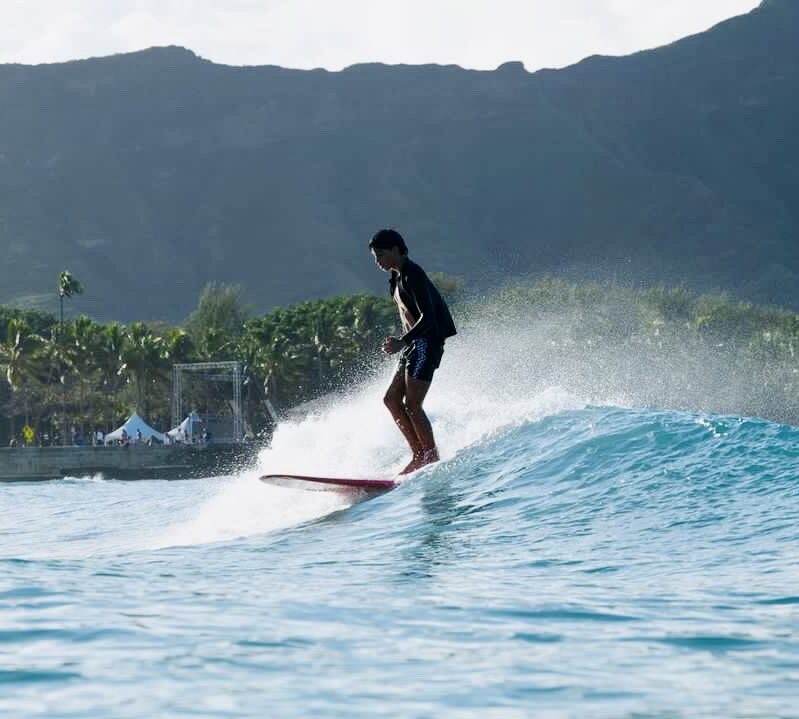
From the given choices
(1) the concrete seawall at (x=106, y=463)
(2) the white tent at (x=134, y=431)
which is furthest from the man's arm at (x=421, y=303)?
(2) the white tent at (x=134, y=431)

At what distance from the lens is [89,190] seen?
616 ft

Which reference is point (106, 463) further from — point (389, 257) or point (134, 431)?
point (389, 257)

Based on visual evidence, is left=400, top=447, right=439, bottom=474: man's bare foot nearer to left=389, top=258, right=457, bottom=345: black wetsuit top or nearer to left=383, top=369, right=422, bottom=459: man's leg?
left=383, top=369, right=422, bottom=459: man's leg

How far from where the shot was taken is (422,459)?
9.19 m

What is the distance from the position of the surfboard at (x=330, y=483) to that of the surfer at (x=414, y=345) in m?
0.42

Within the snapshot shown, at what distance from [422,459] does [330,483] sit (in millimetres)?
813

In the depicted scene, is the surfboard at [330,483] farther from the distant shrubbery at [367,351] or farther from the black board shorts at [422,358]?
the distant shrubbery at [367,351]

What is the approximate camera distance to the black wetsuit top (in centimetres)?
903

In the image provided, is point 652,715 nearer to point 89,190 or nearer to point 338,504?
point 338,504

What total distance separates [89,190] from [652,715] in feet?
631

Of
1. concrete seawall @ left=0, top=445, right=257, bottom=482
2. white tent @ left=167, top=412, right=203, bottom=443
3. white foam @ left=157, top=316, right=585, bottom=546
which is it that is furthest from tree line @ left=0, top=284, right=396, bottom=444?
white foam @ left=157, top=316, right=585, bottom=546

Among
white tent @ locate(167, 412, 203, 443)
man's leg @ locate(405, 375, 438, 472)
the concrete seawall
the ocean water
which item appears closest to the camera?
the ocean water

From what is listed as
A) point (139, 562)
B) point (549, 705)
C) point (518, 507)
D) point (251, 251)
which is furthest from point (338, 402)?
point (251, 251)

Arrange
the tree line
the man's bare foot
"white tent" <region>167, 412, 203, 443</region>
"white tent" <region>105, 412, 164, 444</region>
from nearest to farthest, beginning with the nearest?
the man's bare foot, "white tent" <region>167, 412, 203, 443</region>, "white tent" <region>105, 412, 164, 444</region>, the tree line
